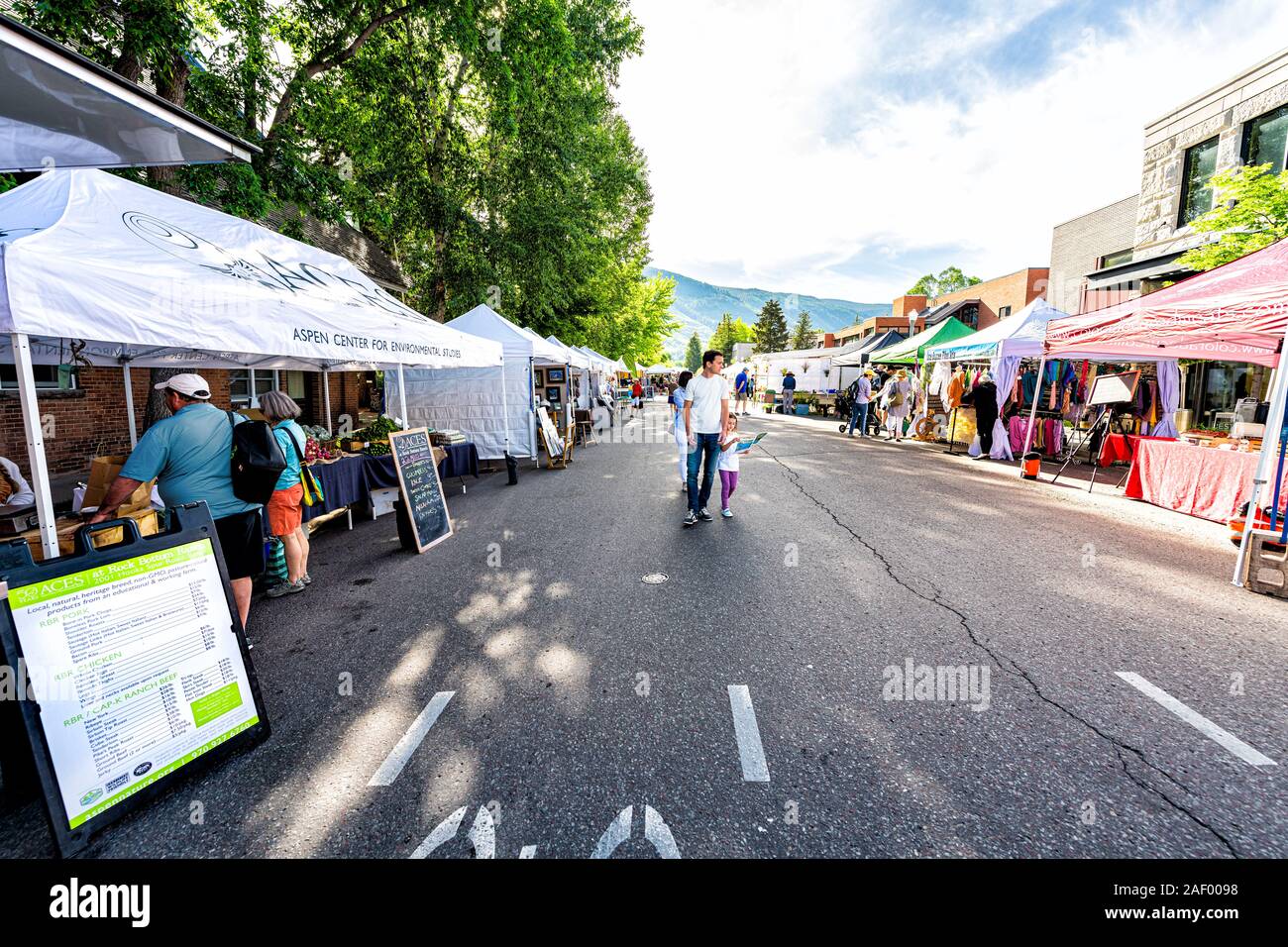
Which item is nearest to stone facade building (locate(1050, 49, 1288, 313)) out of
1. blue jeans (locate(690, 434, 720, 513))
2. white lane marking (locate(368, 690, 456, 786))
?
blue jeans (locate(690, 434, 720, 513))

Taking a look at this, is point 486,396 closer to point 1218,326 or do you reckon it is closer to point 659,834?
point 659,834

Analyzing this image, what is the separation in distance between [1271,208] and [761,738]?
15482mm

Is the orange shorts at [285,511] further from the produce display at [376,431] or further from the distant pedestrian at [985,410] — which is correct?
the distant pedestrian at [985,410]

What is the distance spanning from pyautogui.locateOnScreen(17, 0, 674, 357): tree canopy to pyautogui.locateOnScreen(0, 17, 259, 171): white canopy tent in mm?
3210

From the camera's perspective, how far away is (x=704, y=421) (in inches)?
259

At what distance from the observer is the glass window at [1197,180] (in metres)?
15.1

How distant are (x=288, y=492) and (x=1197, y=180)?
2429 cm

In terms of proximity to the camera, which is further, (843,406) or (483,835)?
(843,406)

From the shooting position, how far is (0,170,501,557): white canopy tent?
9.21 feet

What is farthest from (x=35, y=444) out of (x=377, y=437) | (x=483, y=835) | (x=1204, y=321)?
(x=1204, y=321)

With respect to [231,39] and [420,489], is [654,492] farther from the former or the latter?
[231,39]

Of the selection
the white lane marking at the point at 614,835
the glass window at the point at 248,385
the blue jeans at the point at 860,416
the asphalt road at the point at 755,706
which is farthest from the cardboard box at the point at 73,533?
the blue jeans at the point at 860,416
